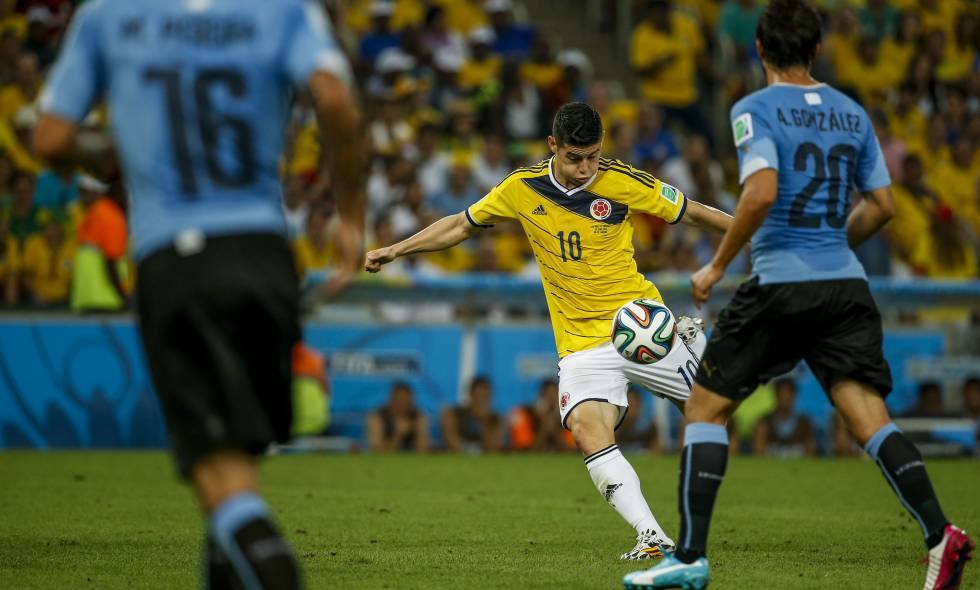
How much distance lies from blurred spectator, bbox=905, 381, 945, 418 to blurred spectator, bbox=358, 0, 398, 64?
935 cm

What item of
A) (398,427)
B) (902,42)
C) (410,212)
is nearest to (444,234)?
(398,427)

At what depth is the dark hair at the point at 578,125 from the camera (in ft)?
27.0

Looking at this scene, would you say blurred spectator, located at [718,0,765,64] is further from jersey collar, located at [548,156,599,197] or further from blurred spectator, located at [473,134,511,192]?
jersey collar, located at [548,156,599,197]

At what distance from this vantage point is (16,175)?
1744 cm

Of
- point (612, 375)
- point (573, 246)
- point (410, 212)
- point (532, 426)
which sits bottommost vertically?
point (532, 426)

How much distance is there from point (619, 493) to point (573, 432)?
19.6 inches

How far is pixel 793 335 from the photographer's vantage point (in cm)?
616

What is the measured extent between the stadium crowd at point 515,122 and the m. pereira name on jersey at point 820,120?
1062cm

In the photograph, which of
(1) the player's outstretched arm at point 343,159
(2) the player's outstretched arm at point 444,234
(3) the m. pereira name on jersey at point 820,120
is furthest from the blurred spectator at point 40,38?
(1) the player's outstretched arm at point 343,159

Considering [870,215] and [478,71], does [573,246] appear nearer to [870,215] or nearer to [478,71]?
[870,215]

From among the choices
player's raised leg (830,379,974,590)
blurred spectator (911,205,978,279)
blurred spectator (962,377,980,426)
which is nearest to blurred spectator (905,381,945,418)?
blurred spectator (962,377,980,426)

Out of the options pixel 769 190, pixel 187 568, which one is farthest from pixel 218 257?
pixel 187 568

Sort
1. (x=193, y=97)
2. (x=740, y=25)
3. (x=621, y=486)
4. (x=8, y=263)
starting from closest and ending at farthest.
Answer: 1. (x=193, y=97)
2. (x=621, y=486)
3. (x=8, y=263)
4. (x=740, y=25)

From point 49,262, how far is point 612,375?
10.5 meters
